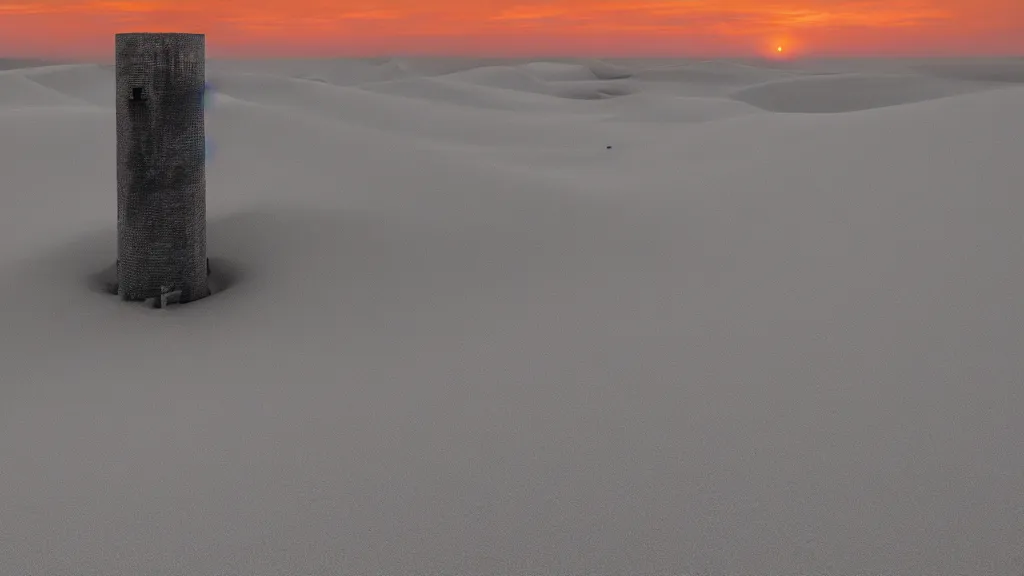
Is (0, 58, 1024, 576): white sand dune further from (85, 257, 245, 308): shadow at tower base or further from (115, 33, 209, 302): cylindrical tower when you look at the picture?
(115, 33, 209, 302): cylindrical tower

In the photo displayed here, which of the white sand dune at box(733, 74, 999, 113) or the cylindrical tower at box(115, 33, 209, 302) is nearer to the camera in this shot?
the cylindrical tower at box(115, 33, 209, 302)

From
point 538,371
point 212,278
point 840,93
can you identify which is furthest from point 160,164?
point 840,93

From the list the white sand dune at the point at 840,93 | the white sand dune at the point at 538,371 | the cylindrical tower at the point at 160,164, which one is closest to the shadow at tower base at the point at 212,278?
the white sand dune at the point at 538,371

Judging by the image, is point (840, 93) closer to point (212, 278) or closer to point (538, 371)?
point (212, 278)

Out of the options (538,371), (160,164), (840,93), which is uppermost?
(160,164)

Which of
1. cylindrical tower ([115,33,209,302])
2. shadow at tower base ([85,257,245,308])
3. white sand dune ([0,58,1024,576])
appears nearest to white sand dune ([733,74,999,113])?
white sand dune ([0,58,1024,576])

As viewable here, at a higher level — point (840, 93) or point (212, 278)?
point (840, 93)
